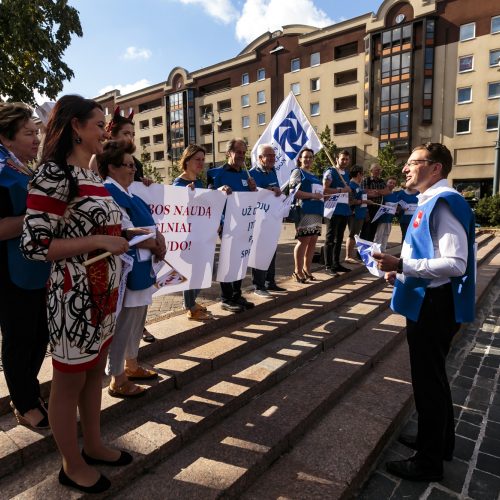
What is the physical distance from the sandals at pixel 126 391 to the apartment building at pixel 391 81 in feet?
86.5

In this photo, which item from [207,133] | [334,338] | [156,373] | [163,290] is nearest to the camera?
[156,373]

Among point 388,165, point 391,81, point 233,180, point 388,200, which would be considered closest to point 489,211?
point 388,200

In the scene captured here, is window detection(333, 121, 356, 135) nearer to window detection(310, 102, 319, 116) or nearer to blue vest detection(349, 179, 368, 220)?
window detection(310, 102, 319, 116)

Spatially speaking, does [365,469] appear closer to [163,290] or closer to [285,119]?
[163,290]

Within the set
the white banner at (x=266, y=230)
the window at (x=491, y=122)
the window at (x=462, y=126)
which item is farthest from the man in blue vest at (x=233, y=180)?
the window at (x=462, y=126)

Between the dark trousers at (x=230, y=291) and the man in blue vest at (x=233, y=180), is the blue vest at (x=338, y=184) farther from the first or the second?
the dark trousers at (x=230, y=291)

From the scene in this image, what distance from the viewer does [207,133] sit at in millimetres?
48312

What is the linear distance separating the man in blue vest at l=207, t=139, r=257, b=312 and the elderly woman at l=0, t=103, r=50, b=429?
2386mm

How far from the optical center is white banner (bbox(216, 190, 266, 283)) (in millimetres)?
4559

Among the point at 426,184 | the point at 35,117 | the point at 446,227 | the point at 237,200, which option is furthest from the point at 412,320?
the point at 35,117

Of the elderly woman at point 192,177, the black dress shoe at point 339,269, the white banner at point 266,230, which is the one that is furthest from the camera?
the black dress shoe at point 339,269

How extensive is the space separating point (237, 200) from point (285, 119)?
2.34 metres

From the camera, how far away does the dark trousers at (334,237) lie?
22.0 feet

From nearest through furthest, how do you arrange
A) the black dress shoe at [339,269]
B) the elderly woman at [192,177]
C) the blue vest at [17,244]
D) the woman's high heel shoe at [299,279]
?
1. the blue vest at [17,244]
2. the elderly woman at [192,177]
3. the woman's high heel shoe at [299,279]
4. the black dress shoe at [339,269]
